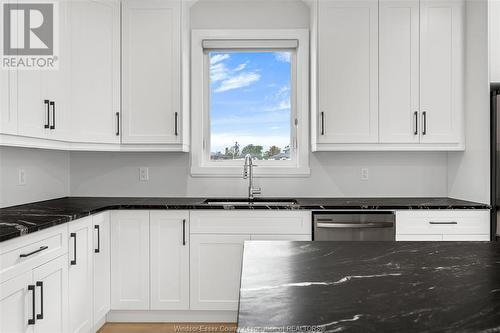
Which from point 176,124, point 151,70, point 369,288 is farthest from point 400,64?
point 369,288

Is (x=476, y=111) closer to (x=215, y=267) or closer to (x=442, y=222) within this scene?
(x=442, y=222)

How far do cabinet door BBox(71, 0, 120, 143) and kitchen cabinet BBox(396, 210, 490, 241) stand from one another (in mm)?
2270

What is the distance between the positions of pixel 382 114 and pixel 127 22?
2.14 meters

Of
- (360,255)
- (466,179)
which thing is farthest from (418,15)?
(360,255)

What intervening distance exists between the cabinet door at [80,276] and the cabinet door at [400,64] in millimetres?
2311

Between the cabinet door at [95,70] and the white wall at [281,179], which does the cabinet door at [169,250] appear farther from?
the cabinet door at [95,70]

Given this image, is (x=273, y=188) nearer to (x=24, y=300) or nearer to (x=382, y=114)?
(x=382, y=114)

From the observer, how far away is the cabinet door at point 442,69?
307 centimetres

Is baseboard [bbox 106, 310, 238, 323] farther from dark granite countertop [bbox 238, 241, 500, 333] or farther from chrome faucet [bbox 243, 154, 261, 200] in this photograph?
dark granite countertop [bbox 238, 241, 500, 333]

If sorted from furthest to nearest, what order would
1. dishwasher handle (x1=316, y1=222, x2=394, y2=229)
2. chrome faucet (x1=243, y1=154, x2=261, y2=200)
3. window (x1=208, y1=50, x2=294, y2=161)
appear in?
window (x1=208, y1=50, x2=294, y2=161)
chrome faucet (x1=243, y1=154, x2=261, y2=200)
dishwasher handle (x1=316, y1=222, x2=394, y2=229)

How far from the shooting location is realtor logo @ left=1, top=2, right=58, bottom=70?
2191mm

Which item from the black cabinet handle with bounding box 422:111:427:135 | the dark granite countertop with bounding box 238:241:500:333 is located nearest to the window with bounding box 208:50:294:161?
the black cabinet handle with bounding box 422:111:427:135

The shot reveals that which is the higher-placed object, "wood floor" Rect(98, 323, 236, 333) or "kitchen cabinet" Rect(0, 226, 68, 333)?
"kitchen cabinet" Rect(0, 226, 68, 333)

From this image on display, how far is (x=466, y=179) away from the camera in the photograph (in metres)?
3.10
